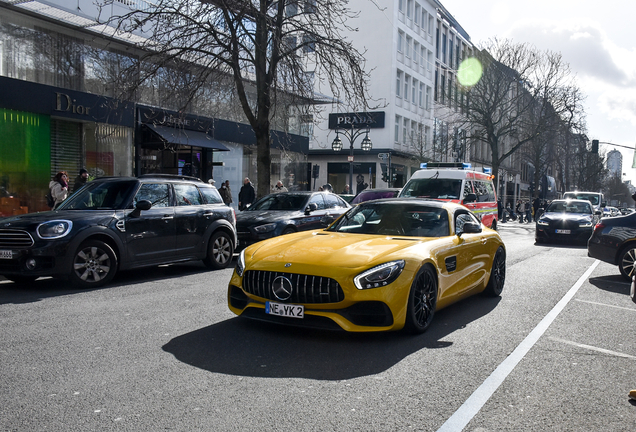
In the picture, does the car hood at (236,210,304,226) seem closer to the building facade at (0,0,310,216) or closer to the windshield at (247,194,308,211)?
the windshield at (247,194,308,211)

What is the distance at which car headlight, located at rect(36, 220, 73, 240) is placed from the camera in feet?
26.8

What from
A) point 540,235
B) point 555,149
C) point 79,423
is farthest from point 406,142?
point 79,423

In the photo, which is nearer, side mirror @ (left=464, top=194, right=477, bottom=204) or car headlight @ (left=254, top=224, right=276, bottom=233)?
car headlight @ (left=254, top=224, right=276, bottom=233)

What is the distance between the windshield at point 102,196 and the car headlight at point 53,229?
0.90 meters

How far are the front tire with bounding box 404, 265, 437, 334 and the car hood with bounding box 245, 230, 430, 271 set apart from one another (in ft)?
0.89

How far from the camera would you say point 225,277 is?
32.3 feet

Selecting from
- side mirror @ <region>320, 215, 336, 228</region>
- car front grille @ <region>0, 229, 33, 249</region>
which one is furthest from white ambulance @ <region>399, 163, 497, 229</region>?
car front grille @ <region>0, 229, 33, 249</region>

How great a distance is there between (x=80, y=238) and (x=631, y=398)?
7043 millimetres

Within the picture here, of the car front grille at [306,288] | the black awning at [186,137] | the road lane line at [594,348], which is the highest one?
the black awning at [186,137]

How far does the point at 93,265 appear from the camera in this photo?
8.65 metres

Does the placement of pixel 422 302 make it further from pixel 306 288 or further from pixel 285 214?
pixel 285 214

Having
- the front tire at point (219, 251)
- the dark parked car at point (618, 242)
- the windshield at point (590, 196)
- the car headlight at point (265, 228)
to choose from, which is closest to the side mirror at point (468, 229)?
the dark parked car at point (618, 242)

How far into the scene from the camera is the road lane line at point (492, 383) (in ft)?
11.8

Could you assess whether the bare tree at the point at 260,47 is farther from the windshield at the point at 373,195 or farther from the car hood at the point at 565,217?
the car hood at the point at 565,217
